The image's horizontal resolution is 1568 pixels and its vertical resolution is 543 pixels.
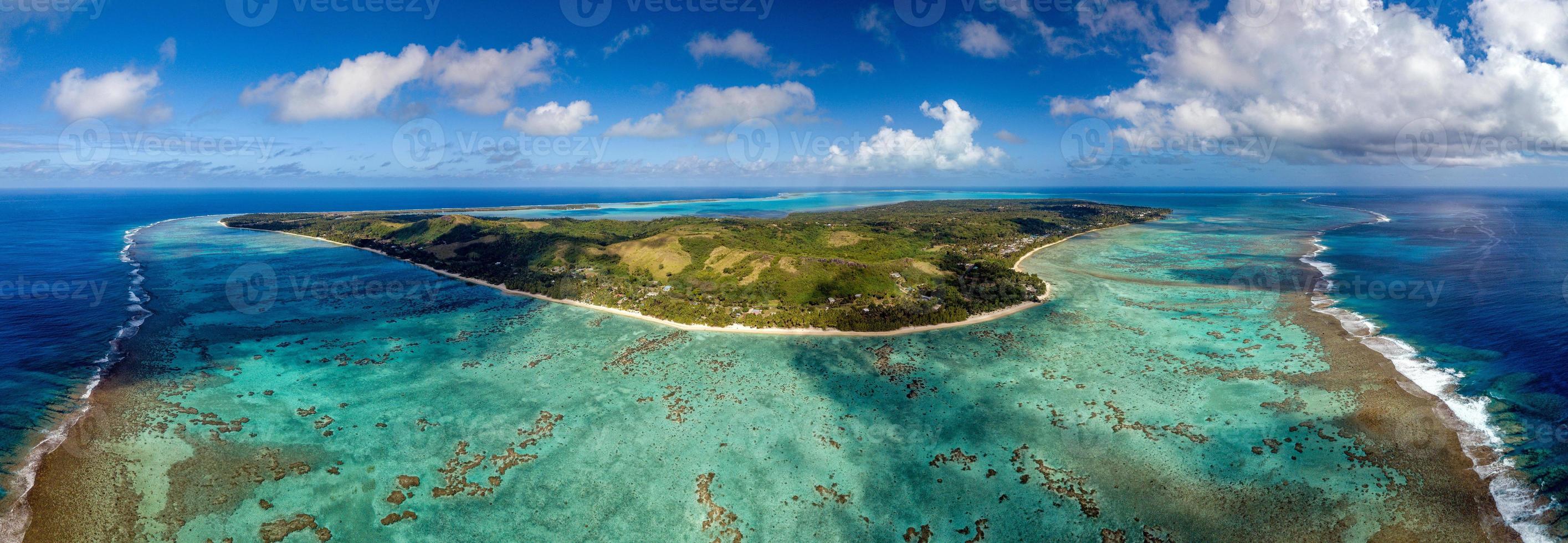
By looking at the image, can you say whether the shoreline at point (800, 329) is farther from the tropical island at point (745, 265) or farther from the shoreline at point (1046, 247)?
the shoreline at point (1046, 247)

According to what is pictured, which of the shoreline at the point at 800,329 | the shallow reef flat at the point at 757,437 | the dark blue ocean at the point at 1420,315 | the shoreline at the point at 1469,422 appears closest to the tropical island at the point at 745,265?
the shoreline at the point at 800,329

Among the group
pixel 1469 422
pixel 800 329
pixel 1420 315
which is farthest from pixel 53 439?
pixel 1420 315

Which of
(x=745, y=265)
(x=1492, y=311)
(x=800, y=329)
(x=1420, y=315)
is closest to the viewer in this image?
(x=1420, y=315)

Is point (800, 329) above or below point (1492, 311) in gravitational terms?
below

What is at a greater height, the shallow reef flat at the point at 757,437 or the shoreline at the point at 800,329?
the shoreline at the point at 800,329

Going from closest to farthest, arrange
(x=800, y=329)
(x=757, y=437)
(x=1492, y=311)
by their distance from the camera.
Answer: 1. (x=757, y=437)
2. (x=1492, y=311)
3. (x=800, y=329)

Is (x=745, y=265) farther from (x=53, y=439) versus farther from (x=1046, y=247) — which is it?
(x=1046, y=247)
